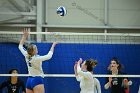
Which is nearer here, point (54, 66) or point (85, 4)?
point (54, 66)

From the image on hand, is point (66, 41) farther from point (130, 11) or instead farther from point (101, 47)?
point (130, 11)

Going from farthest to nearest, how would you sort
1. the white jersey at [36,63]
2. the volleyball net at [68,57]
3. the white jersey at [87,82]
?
the volleyball net at [68,57]
the white jersey at [36,63]
the white jersey at [87,82]

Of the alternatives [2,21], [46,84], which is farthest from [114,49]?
[2,21]

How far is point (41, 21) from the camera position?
9.35 metres

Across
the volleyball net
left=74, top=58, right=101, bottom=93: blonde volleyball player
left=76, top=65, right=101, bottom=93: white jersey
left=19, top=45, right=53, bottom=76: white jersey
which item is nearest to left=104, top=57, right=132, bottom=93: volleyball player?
left=74, top=58, right=101, bottom=93: blonde volleyball player

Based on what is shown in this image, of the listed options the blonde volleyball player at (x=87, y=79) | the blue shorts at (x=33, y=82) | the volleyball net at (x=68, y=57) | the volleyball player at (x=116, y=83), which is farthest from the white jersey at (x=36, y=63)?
the volleyball net at (x=68, y=57)

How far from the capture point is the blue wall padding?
896 cm

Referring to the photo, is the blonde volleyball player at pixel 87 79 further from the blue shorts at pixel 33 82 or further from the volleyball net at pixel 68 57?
the volleyball net at pixel 68 57

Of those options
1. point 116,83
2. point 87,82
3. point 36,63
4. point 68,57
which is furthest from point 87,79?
point 68,57

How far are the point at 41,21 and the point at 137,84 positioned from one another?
3082 millimetres

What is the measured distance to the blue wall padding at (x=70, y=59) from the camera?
353 inches

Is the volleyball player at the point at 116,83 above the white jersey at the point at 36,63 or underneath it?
underneath

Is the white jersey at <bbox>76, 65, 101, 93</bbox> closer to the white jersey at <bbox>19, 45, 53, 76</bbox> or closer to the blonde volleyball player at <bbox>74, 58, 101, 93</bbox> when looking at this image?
the blonde volleyball player at <bbox>74, 58, 101, 93</bbox>

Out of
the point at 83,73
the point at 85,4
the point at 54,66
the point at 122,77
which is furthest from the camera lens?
the point at 85,4
